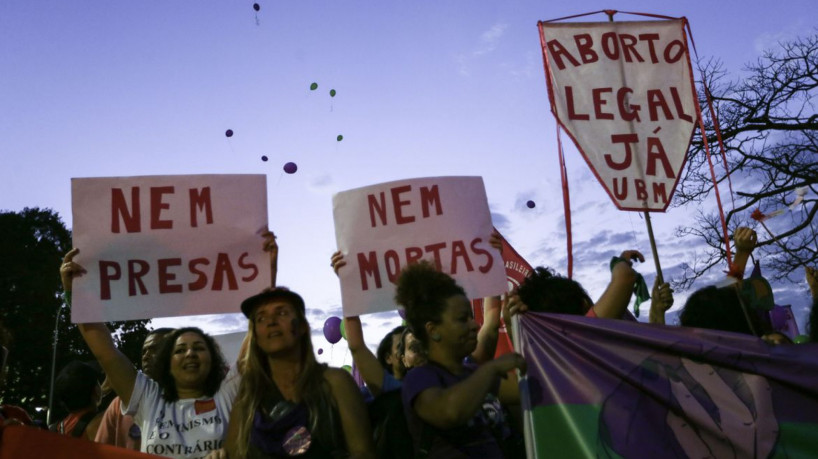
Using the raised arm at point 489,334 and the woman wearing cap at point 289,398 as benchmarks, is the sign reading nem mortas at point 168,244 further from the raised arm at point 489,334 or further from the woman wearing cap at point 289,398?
the raised arm at point 489,334

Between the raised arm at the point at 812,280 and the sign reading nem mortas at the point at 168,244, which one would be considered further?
the raised arm at the point at 812,280

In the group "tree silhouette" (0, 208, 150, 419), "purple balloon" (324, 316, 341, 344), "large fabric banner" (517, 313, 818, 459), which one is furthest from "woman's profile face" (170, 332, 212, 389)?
"tree silhouette" (0, 208, 150, 419)

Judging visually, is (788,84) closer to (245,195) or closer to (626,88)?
(626,88)

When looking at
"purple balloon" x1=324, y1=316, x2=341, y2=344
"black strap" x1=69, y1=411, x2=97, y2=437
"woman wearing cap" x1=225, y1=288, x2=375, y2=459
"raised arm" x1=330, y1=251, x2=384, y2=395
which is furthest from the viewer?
"purple balloon" x1=324, y1=316, x2=341, y2=344

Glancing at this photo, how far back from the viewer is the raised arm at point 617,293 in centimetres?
379

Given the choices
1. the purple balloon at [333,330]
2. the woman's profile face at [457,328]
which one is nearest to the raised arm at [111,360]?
the woman's profile face at [457,328]

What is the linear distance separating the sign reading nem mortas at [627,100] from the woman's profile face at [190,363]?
2459 millimetres

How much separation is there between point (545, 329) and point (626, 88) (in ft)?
7.60

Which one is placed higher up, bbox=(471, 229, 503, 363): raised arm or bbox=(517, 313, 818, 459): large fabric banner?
bbox=(471, 229, 503, 363): raised arm

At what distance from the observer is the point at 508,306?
3.43 metres

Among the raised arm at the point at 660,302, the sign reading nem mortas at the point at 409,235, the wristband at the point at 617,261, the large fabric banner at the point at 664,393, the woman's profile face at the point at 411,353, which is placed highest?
the sign reading nem mortas at the point at 409,235

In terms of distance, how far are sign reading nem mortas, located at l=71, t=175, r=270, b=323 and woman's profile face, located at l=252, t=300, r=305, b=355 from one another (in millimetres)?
807

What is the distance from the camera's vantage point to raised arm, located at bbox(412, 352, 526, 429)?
2.71 meters

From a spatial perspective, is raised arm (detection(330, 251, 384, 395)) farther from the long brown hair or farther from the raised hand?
the raised hand
